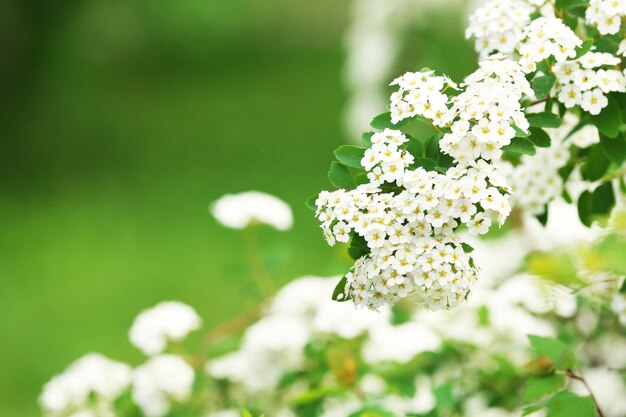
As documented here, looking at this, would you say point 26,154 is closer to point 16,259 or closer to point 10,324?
point 16,259

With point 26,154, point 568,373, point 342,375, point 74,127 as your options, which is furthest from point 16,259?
point 568,373

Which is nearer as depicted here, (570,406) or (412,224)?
(412,224)

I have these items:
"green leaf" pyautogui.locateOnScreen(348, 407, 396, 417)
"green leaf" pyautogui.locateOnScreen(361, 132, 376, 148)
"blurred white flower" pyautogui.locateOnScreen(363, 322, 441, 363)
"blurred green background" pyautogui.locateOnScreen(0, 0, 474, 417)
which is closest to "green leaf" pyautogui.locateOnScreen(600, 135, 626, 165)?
"green leaf" pyautogui.locateOnScreen(361, 132, 376, 148)

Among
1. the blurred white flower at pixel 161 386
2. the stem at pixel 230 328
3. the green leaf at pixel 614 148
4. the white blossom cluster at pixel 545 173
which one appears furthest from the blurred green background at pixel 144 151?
the green leaf at pixel 614 148

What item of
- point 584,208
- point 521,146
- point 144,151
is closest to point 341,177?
point 521,146

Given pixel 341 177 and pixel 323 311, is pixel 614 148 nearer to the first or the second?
pixel 341 177

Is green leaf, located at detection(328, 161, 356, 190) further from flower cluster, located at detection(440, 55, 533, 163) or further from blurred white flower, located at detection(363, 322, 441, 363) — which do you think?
blurred white flower, located at detection(363, 322, 441, 363)

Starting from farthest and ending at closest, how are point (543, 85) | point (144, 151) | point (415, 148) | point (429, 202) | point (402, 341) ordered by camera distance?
point (144, 151), point (402, 341), point (543, 85), point (415, 148), point (429, 202)
